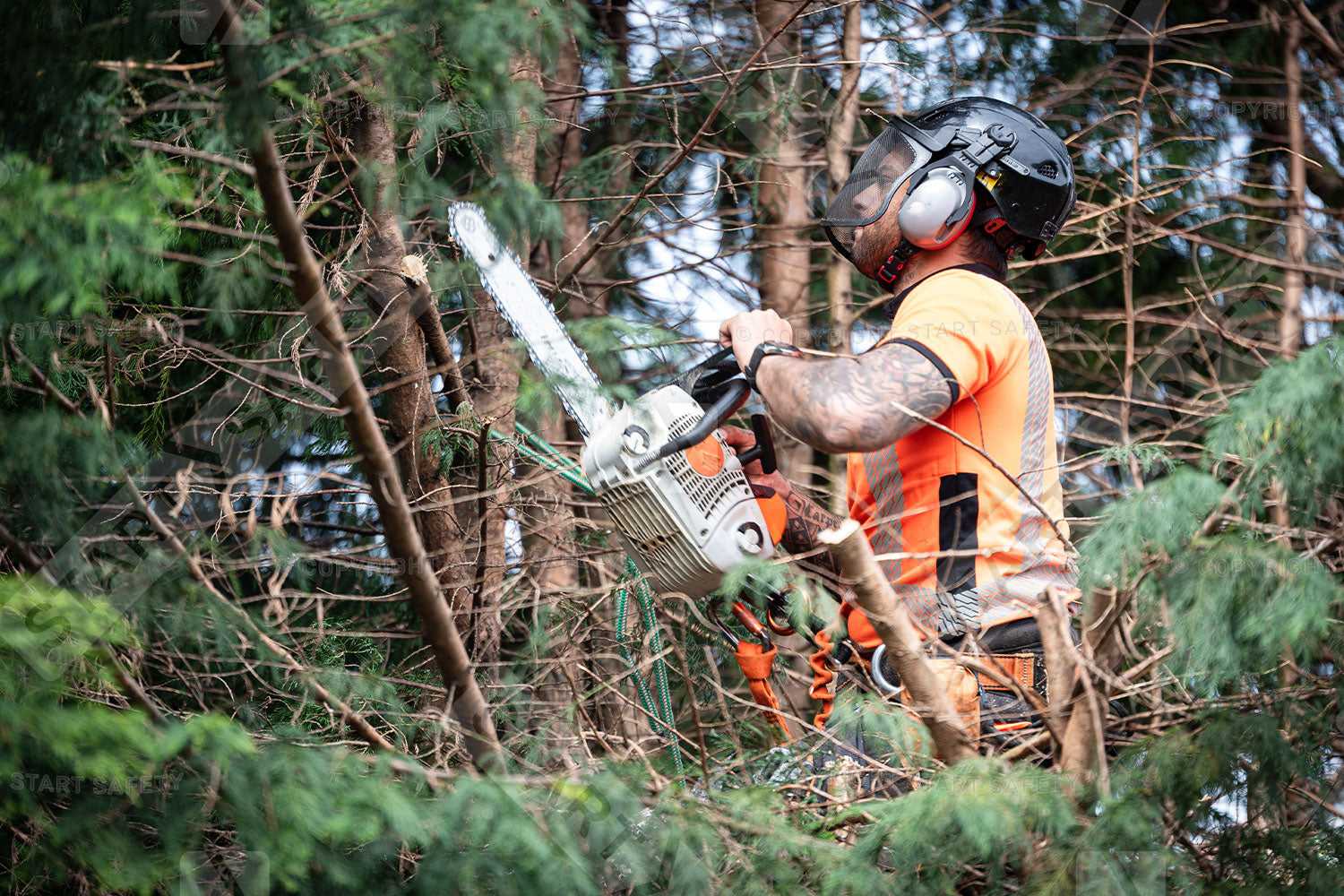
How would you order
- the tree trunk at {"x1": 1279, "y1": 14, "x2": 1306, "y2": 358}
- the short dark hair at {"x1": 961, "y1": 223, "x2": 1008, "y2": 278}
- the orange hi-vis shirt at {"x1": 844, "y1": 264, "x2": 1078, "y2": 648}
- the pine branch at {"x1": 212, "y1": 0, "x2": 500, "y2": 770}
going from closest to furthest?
the pine branch at {"x1": 212, "y1": 0, "x2": 500, "y2": 770} → the orange hi-vis shirt at {"x1": 844, "y1": 264, "x2": 1078, "y2": 648} → the short dark hair at {"x1": 961, "y1": 223, "x2": 1008, "y2": 278} → the tree trunk at {"x1": 1279, "y1": 14, "x2": 1306, "y2": 358}

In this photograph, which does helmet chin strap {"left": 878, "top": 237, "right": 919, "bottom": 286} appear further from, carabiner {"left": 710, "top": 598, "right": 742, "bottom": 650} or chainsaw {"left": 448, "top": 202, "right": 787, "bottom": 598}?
carabiner {"left": 710, "top": 598, "right": 742, "bottom": 650}

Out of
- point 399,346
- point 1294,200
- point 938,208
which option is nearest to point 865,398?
point 938,208

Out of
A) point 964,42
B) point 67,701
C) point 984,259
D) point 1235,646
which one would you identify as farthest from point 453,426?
point 964,42

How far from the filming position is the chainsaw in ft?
9.41

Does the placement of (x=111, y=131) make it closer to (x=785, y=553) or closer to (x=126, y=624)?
(x=126, y=624)

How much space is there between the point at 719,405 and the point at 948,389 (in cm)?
55

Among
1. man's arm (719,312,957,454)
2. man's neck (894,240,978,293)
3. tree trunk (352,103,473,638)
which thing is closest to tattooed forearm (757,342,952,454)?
man's arm (719,312,957,454)

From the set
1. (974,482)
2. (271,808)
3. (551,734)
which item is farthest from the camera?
(551,734)

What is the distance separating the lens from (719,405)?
2887 millimetres

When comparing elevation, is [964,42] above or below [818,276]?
above

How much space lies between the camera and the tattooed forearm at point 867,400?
2.68m

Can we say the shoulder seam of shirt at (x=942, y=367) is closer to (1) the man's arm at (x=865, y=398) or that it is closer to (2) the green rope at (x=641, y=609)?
(1) the man's arm at (x=865, y=398)

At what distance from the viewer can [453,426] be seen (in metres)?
3.51

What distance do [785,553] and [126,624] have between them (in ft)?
5.53
